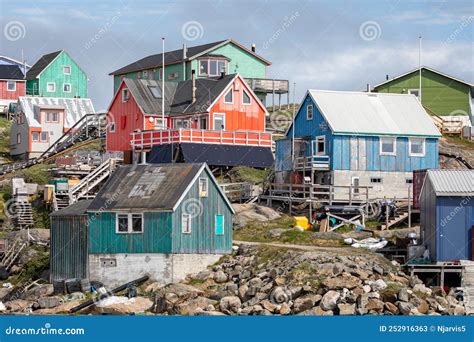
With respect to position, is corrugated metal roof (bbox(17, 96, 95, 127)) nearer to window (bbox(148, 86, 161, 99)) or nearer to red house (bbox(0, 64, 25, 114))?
red house (bbox(0, 64, 25, 114))

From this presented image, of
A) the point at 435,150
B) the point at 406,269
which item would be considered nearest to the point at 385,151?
the point at 435,150

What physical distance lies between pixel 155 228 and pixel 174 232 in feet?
2.73

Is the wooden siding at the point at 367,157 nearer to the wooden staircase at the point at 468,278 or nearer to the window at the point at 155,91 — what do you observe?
the wooden staircase at the point at 468,278

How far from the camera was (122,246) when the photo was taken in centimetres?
5153

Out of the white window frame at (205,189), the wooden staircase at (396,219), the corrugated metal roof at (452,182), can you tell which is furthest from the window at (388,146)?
the white window frame at (205,189)

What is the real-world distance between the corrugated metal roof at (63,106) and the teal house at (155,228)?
108 feet

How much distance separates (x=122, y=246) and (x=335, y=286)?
33.7 feet

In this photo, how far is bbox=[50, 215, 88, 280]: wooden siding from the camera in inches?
2057

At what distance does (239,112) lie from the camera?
2832 inches

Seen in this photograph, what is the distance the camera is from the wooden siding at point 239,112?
70981mm

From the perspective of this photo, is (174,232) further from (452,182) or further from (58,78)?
(58,78)

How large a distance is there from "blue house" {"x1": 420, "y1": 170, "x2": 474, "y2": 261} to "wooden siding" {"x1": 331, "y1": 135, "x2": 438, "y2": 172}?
39.3 ft

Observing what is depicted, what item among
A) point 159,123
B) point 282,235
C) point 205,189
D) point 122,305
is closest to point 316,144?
point 282,235

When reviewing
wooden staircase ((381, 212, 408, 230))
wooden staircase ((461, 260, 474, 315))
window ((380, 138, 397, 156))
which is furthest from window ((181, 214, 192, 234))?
window ((380, 138, 397, 156))
